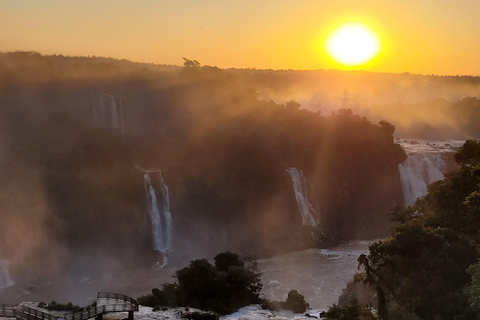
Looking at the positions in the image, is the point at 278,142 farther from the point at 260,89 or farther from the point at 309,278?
the point at 260,89

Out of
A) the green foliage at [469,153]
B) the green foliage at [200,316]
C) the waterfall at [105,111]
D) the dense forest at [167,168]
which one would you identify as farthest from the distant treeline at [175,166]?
the green foliage at [469,153]

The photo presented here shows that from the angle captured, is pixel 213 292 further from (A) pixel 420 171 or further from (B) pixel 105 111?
(A) pixel 420 171

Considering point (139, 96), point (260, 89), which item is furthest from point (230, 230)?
point (260, 89)

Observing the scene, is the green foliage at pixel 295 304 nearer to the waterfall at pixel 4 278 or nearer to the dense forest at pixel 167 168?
the dense forest at pixel 167 168

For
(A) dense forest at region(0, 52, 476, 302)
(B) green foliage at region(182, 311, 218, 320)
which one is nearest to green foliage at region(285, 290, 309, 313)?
(B) green foliage at region(182, 311, 218, 320)

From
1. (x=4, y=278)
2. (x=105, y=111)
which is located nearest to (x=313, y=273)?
(x=4, y=278)

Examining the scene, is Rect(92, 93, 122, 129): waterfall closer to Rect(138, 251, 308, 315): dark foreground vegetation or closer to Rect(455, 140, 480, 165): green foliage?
Answer: Rect(138, 251, 308, 315): dark foreground vegetation
